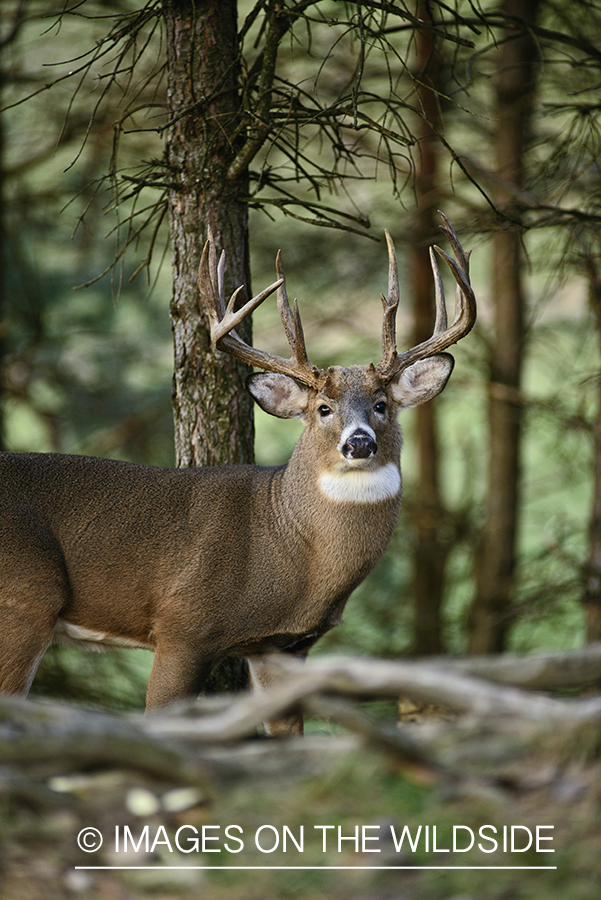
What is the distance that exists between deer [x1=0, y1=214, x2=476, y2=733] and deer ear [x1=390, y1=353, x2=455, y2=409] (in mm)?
17

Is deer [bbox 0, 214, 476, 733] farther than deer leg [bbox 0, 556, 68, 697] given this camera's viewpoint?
Yes

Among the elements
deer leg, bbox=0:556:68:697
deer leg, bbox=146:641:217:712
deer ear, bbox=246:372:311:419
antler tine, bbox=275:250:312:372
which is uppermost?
antler tine, bbox=275:250:312:372

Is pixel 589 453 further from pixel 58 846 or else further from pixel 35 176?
pixel 58 846

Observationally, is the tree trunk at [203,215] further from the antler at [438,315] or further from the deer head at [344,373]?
the antler at [438,315]

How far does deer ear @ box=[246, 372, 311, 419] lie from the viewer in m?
5.07

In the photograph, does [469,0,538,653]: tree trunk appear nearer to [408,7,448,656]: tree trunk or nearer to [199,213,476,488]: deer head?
[408,7,448,656]: tree trunk

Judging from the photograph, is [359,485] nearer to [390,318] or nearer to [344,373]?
[344,373]

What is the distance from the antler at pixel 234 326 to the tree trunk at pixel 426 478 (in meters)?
5.08

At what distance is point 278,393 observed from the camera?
16.8ft

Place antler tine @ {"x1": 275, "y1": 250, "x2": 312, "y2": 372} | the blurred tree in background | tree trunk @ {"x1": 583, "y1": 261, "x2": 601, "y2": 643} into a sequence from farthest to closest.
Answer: the blurred tree in background
tree trunk @ {"x1": 583, "y1": 261, "x2": 601, "y2": 643}
antler tine @ {"x1": 275, "y1": 250, "x2": 312, "y2": 372}

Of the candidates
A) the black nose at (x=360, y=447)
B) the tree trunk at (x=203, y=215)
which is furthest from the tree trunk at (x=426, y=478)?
the black nose at (x=360, y=447)

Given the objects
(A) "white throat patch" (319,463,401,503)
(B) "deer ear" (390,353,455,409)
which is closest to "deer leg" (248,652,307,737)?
(A) "white throat patch" (319,463,401,503)

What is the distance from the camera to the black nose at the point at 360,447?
4500 millimetres

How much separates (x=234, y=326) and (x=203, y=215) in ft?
2.54
